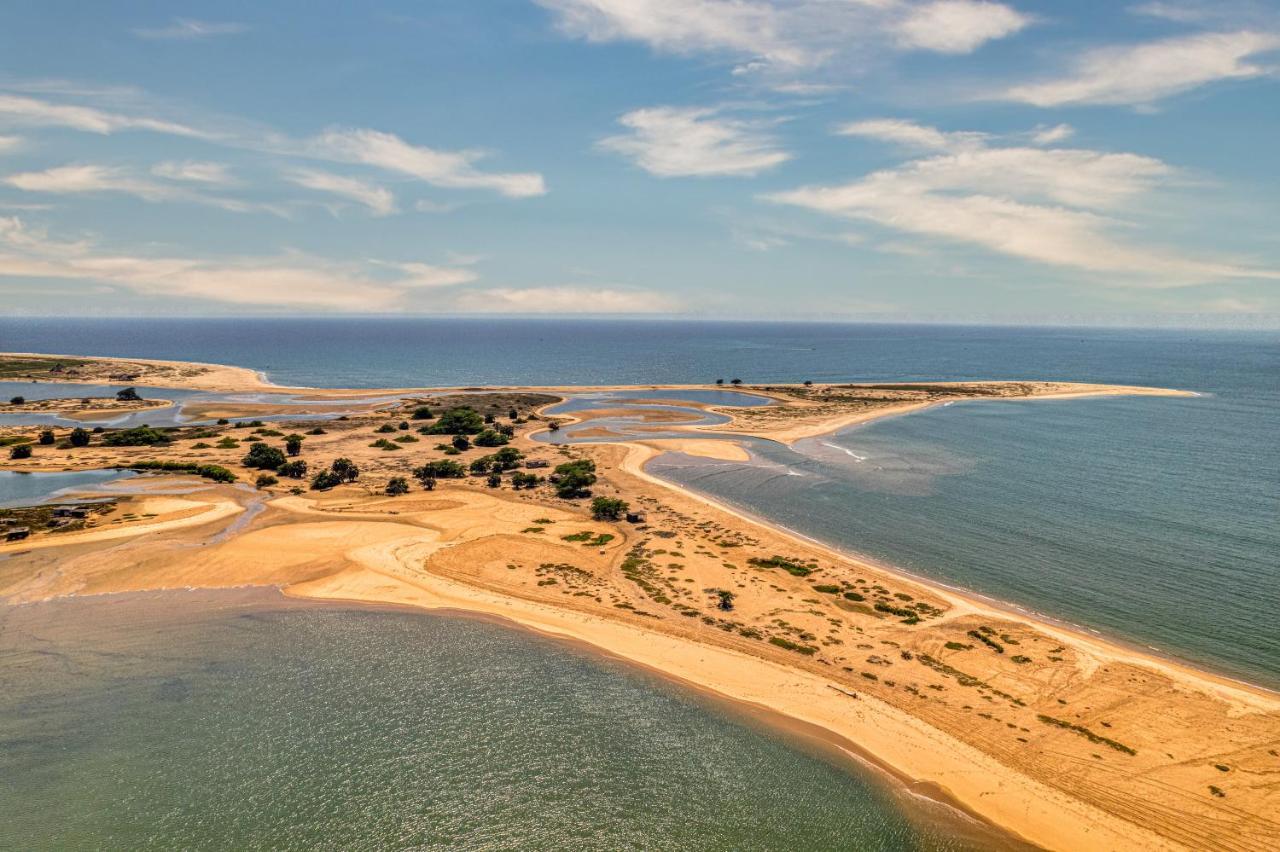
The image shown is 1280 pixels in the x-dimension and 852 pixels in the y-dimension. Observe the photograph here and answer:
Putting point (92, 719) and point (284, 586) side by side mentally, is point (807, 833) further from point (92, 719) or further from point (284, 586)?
point (284, 586)

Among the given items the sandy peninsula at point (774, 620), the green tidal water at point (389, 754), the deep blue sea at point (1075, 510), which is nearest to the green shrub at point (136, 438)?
the sandy peninsula at point (774, 620)

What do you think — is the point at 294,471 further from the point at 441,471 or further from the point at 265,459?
the point at 441,471

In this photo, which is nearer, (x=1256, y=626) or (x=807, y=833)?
(x=807, y=833)

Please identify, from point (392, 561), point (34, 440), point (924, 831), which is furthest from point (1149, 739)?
point (34, 440)

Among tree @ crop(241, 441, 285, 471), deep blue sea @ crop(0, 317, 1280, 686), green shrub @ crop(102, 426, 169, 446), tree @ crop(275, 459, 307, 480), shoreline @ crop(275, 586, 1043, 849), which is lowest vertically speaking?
shoreline @ crop(275, 586, 1043, 849)

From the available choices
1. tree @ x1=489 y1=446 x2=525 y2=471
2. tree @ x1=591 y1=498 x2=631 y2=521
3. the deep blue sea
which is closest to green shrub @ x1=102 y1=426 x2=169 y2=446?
tree @ x1=489 y1=446 x2=525 y2=471

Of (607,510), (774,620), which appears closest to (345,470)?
(607,510)

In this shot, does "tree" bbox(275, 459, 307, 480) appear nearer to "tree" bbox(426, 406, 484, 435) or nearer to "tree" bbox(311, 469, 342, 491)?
"tree" bbox(311, 469, 342, 491)
